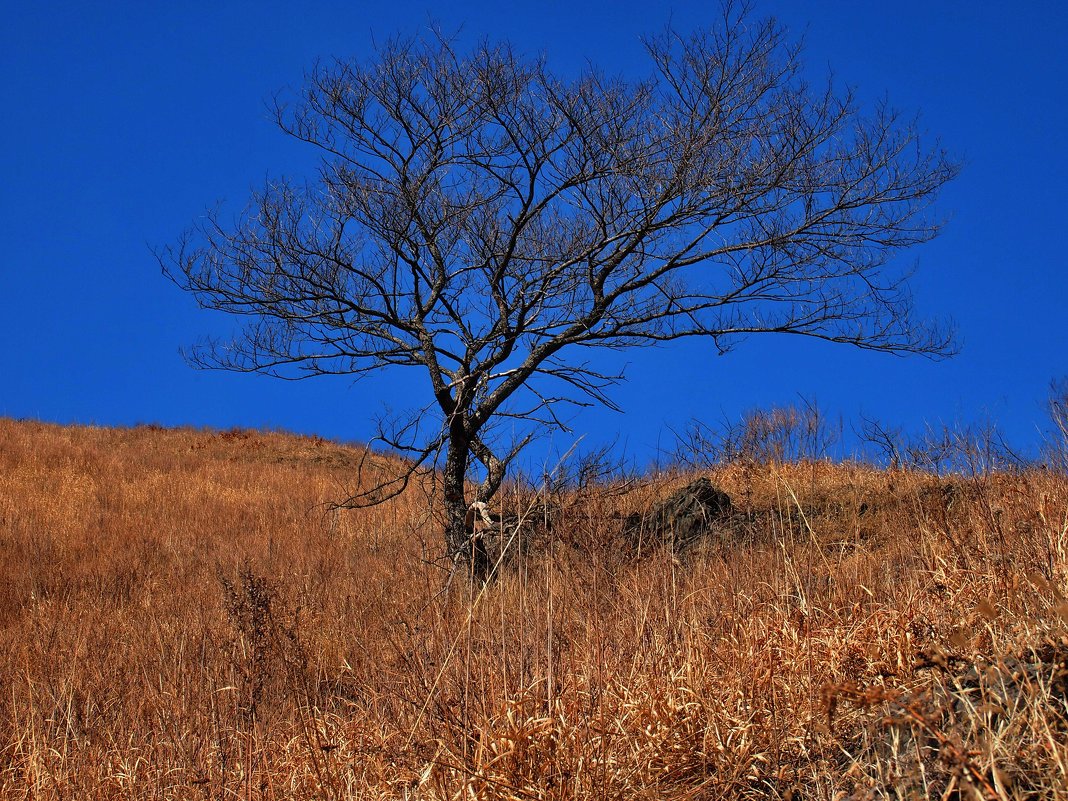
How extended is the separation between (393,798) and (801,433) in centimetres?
994

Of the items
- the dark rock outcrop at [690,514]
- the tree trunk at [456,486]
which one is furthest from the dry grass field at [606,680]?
the dark rock outcrop at [690,514]

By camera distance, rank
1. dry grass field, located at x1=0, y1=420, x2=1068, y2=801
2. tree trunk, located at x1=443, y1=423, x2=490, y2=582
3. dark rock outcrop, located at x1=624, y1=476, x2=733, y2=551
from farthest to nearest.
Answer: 1. tree trunk, located at x1=443, y1=423, x2=490, y2=582
2. dark rock outcrop, located at x1=624, y1=476, x2=733, y2=551
3. dry grass field, located at x1=0, y1=420, x2=1068, y2=801

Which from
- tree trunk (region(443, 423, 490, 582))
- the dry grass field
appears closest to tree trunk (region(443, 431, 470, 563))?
tree trunk (region(443, 423, 490, 582))

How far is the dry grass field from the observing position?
283 centimetres

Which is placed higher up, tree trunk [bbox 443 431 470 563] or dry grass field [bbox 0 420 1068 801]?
tree trunk [bbox 443 431 470 563]

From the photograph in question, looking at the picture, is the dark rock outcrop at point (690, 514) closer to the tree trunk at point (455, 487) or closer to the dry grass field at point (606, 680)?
the dry grass field at point (606, 680)

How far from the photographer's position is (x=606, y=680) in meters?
3.60

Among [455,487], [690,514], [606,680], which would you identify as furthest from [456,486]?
[606,680]

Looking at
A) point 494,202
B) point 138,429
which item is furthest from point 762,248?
point 138,429

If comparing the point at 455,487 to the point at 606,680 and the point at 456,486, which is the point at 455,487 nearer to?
the point at 456,486

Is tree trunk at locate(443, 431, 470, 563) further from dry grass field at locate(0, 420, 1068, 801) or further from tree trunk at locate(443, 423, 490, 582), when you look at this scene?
dry grass field at locate(0, 420, 1068, 801)

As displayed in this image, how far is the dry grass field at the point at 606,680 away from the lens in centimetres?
283

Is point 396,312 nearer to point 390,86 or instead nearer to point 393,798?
point 390,86

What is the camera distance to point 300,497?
50.0 ft
